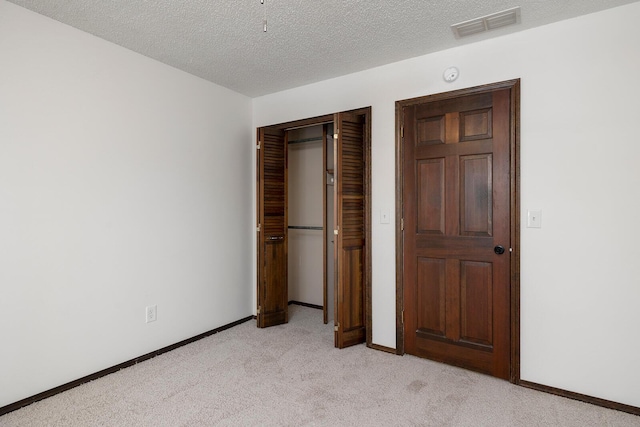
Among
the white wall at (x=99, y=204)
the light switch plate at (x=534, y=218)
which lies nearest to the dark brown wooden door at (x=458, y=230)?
the light switch plate at (x=534, y=218)

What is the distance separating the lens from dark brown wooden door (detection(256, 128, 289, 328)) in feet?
11.7

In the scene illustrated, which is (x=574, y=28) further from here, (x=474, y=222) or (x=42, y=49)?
(x=42, y=49)

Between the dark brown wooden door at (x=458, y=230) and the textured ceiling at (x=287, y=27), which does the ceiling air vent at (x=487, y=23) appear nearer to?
the textured ceiling at (x=287, y=27)

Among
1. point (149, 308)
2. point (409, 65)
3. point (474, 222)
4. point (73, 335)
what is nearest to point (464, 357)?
point (474, 222)

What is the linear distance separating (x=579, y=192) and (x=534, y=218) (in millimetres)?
299

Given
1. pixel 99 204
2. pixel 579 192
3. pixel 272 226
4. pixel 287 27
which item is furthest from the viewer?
pixel 272 226

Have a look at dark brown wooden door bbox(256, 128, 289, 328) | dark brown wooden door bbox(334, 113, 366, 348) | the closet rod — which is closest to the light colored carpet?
dark brown wooden door bbox(334, 113, 366, 348)

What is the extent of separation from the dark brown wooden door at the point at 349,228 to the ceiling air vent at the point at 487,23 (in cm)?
105

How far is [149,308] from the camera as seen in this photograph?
9.50 ft

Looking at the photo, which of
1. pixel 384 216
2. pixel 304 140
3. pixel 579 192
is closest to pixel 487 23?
pixel 579 192

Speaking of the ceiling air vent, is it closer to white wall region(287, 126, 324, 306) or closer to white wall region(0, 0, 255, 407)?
white wall region(287, 126, 324, 306)

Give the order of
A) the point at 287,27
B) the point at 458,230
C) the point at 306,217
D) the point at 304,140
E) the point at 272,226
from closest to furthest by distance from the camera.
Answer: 1. the point at 287,27
2. the point at 458,230
3. the point at 272,226
4. the point at 304,140
5. the point at 306,217

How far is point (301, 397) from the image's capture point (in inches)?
89.0

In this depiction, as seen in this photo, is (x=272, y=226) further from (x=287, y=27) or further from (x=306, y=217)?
(x=287, y=27)
